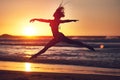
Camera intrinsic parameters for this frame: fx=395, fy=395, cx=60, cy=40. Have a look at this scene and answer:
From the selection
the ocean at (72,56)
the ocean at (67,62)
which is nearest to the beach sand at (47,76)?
the ocean at (67,62)

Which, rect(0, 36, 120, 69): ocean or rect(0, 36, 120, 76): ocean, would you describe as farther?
rect(0, 36, 120, 69): ocean

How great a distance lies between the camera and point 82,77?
15898 millimetres

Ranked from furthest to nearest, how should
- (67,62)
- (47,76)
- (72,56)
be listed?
(72,56) < (67,62) < (47,76)

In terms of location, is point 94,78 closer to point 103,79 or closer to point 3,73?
point 103,79

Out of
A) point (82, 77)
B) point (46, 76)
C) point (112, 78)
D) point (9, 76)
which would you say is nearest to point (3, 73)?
point (9, 76)

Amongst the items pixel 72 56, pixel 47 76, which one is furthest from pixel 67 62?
pixel 47 76

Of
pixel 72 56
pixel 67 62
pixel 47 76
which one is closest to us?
pixel 47 76

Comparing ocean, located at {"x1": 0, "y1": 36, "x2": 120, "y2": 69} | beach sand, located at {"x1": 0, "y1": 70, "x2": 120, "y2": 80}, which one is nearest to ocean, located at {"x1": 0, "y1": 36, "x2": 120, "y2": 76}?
ocean, located at {"x1": 0, "y1": 36, "x2": 120, "y2": 69}

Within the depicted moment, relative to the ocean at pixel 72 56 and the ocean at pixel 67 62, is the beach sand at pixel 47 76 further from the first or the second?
the ocean at pixel 72 56

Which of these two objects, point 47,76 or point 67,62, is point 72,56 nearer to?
point 67,62

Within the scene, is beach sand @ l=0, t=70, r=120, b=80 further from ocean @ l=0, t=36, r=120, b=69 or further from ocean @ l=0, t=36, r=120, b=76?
ocean @ l=0, t=36, r=120, b=69

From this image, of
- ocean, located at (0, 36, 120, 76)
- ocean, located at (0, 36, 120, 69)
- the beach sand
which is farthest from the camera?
ocean, located at (0, 36, 120, 69)

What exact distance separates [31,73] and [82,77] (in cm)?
244

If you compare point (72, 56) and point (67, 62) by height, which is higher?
point (67, 62)
